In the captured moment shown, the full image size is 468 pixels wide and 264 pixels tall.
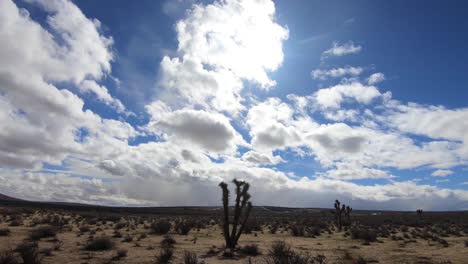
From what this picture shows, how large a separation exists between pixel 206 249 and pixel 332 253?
7.77m

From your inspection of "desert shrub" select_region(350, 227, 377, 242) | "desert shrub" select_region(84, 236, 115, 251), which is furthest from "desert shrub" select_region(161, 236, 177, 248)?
"desert shrub" select_region(350, 227, 377, 242)

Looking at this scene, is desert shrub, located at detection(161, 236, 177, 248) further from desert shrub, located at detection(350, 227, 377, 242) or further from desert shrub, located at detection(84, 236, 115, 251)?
desert shrub, located at detection(350, 227, 377, 242)

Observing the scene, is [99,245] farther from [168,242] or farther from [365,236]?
[365,236]

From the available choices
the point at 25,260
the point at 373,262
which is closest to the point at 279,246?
the point at 373,262

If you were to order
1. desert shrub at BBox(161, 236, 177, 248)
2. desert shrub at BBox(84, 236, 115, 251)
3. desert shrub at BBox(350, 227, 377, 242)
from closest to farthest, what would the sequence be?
desert shrub at BBox(84, 236, 115, 251) → desert shrub at BBox(161, 236, 177, 248) → desert shrub at BBox(350, 227, 377, 242)

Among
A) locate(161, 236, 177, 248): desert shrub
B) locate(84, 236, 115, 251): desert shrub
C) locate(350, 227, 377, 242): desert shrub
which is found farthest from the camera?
locate(350, 227, 377, 242): desert shrub

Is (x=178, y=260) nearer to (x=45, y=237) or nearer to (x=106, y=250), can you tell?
(x=106, y=250)

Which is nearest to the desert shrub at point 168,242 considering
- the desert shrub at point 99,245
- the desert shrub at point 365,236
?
the desert shrub at point 99,245

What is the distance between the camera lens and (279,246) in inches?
733

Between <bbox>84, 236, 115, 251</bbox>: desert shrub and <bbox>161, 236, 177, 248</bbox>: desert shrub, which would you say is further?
<bbox>161, 236, 177, 248</bbox>: desert shrub

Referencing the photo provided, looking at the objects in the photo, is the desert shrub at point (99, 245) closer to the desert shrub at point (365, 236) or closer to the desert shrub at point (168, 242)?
the desert shrub at point (168, 242)

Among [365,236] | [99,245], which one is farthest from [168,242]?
[365,236]

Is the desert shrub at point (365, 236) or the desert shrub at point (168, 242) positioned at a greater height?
the desert shrub at point (365, 236)

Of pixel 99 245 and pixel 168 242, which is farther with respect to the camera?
pixel 168 242
